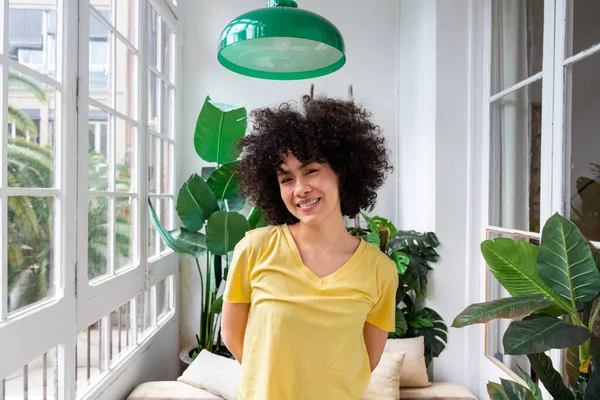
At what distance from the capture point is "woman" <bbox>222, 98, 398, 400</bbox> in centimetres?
94

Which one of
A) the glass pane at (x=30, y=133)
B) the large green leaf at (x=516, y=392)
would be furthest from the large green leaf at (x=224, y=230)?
the large green leaf at (x=516, y=392)

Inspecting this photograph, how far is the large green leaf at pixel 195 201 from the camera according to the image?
205 cm

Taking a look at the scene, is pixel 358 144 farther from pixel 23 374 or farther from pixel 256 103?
pixel 256 103

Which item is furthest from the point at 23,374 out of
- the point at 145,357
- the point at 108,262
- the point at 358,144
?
the point at 358,144

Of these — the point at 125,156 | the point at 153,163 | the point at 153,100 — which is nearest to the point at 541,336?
the point at 125,156

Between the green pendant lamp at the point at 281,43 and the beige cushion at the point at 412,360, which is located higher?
the green pendant lamp at the point at 281,43

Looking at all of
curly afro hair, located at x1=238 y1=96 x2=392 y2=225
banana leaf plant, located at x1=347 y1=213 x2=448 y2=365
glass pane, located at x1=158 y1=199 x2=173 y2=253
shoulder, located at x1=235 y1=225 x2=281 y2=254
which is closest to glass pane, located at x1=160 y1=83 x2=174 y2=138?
glass pane, located at x1=158 y1=199 x2=173 y2=253

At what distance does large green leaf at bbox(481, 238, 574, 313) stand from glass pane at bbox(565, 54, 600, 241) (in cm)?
39

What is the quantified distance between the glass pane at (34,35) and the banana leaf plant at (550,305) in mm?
1391

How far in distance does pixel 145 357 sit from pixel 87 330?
626 millimetres

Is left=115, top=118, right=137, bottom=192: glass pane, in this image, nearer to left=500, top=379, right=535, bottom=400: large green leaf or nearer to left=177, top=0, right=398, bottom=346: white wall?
left=177, top=0, right=398, bottom=346: white wall

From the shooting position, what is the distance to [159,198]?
246cm

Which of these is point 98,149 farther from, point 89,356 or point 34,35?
point 89,356

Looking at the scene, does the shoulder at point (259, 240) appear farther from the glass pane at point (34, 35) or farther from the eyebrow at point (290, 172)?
the glass pane at point (34, 35)
